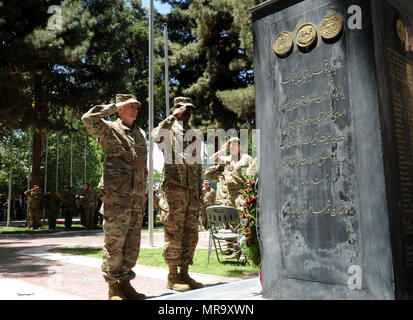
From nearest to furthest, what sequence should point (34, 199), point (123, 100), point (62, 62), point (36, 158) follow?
point (123, 100), point (62, 62), point (34, 199), point (36, 158)

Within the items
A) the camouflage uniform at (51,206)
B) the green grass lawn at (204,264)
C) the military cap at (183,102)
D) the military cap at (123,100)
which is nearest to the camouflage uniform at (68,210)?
the camouflage uniform at (51,206)

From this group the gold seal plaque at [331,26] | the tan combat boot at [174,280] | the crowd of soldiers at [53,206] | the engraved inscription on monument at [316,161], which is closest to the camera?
the engraved inscription on monument at [316,161]

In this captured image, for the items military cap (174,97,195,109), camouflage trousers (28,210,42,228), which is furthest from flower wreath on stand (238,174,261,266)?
camouflage trousers (28,210,42,228)

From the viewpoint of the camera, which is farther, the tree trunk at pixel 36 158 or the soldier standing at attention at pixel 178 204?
the tree trunk at pixel 36 158

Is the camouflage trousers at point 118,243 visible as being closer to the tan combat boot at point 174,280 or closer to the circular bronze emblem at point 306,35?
the tan combat boot at point 174,280

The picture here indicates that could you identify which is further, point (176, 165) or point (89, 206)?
point (89, 206)

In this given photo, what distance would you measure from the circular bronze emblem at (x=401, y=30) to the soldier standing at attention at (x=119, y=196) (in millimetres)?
3063

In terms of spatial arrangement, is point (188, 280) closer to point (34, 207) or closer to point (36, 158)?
point (34, 207)

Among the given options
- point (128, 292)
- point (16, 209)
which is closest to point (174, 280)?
point (128, 292)

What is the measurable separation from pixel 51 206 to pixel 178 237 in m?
15.6

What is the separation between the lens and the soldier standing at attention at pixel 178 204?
491 centimetres

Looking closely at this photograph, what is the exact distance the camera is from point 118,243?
4.16m

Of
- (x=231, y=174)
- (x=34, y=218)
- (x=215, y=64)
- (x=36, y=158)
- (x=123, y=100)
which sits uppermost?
(x=215, y=64)

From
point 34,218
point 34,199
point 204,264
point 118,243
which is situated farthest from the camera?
point 34,218
